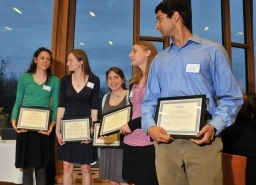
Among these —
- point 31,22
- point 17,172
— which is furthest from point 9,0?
point 17,172

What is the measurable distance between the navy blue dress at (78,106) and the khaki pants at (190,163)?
4.31ft

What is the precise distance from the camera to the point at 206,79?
1320 mm

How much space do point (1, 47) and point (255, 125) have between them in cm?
341

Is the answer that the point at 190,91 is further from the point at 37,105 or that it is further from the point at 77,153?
the point at 37,105

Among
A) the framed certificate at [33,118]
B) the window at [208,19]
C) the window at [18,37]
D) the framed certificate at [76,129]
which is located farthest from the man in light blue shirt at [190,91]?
the window at [208,19]

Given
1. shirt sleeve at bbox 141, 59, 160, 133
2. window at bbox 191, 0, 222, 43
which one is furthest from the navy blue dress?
window at bbox 191, 0, 222, 43

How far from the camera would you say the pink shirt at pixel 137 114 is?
201cm

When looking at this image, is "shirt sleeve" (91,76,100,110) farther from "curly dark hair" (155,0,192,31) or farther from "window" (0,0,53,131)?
"window" (0,0,53,131)

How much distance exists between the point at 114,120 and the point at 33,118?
926 millimetres

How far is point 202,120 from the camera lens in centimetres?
119

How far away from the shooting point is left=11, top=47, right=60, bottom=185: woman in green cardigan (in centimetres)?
257

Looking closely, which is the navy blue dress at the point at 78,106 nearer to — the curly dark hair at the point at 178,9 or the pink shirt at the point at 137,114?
the pink shirt at the point at 137,114

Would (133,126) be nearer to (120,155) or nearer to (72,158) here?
(120,155)

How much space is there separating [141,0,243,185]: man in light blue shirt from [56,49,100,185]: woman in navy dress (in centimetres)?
123
